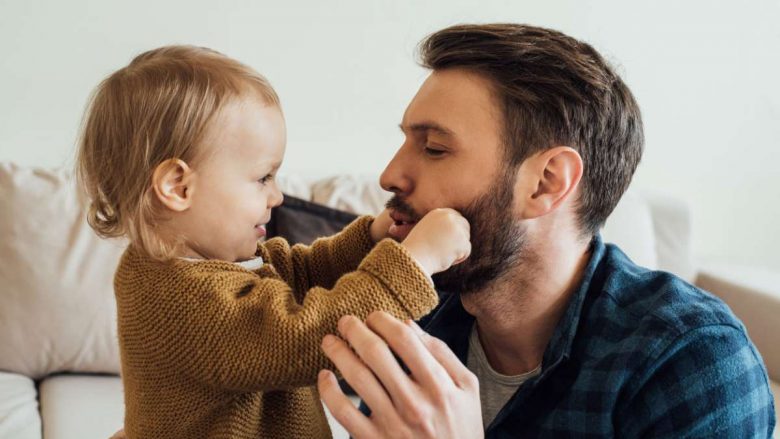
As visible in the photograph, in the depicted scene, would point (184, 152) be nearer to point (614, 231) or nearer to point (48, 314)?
point (48, 314)

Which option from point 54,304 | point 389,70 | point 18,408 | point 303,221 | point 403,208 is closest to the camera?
point 403,208

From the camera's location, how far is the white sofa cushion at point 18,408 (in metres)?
1.73

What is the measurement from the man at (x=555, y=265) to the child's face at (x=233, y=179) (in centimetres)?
24

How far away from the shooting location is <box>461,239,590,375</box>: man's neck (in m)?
1.36

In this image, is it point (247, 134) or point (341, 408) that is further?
point (247, 134)

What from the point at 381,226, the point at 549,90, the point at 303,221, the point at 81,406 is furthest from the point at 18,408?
the point at 549,90

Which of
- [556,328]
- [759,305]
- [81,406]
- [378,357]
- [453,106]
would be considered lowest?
[81,406]

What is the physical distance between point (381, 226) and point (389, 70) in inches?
52.7

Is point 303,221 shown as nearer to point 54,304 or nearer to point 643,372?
point 54,304

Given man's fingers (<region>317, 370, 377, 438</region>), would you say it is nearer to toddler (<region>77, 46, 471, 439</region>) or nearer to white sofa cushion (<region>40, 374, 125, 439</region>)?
toddler (<region>77, 46, 471, 439</region>)

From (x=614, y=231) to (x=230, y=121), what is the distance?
5.19 feet

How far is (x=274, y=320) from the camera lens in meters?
0.97

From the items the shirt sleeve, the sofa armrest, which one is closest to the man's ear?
the shirt sleeve

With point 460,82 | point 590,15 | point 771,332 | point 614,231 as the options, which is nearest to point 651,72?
point 590,15
